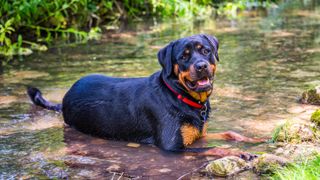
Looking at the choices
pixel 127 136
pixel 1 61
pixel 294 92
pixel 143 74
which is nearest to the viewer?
pixel 127 136

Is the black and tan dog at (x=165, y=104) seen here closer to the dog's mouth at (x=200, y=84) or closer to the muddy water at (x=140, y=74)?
the dog's mouth at (x=200, y=84)

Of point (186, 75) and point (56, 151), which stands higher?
point (186, 75)

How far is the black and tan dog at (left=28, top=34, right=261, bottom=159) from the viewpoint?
4.45 metres

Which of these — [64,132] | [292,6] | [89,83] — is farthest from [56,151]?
[292,6]

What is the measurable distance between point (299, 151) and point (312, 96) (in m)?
1.62

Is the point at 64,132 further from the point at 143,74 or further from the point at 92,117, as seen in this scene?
the point at 143,74

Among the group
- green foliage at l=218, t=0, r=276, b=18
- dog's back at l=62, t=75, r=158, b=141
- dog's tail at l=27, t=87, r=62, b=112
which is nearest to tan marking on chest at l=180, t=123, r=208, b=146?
dog's back at l=62, t=75, r=158, b=141

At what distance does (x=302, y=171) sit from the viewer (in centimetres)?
333

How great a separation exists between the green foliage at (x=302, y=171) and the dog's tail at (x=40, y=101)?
Answer: 120 inches

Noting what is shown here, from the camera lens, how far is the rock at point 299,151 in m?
3.94

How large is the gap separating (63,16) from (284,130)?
772 cm

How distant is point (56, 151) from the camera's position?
454cm

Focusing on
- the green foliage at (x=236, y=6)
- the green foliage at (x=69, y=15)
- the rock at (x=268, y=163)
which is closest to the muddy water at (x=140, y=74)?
the rock at (x=268, y=163)

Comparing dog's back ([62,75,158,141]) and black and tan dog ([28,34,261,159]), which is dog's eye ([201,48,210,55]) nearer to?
black and tan dog ([28,34,261,159])
